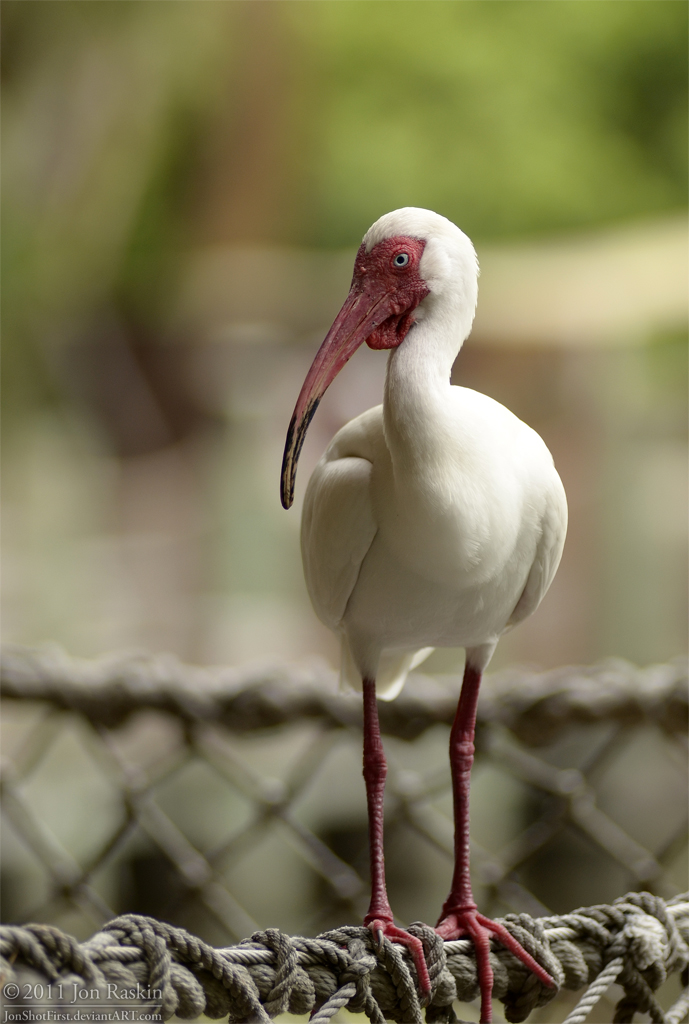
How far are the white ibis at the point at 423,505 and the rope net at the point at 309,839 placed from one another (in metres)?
0.04

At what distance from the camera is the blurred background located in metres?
2.31

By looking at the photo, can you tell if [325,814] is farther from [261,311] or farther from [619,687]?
[261,311]

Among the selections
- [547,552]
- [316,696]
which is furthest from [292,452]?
[316,696]

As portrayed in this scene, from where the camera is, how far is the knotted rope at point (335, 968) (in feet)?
1.18

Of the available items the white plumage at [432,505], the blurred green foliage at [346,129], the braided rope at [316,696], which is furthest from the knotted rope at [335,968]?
the blurred green foliage at [346,129]

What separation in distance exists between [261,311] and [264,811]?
1.86 m

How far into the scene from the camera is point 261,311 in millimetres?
2709

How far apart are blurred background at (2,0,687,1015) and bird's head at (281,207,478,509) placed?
175 cm

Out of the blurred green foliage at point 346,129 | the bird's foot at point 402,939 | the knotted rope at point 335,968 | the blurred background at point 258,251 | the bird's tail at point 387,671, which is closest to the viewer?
the knotted rope at point 335,968

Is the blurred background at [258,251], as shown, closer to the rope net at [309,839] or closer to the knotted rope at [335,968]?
the rope net at [309,839]

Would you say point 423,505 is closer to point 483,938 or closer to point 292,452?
point 292,452

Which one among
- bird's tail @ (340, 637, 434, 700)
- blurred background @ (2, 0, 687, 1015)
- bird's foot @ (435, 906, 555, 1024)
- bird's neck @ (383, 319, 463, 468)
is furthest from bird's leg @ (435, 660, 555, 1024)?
blurred background @ (2, 0, 687, 1015)

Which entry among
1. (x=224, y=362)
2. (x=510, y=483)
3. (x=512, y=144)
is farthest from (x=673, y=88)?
(x=510, y=483)

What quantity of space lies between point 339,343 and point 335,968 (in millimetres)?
310
